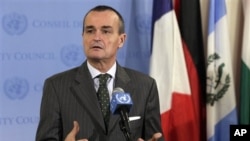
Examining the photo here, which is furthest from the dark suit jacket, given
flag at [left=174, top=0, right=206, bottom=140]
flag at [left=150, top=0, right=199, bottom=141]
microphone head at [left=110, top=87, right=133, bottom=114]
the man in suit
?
flag at [left=174, top=0, right=206, bottom=140]

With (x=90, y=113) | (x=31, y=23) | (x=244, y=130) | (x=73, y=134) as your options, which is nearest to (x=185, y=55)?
(x=244, y=130)

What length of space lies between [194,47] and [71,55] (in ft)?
3.02

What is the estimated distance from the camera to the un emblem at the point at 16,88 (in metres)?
Answer: 3.16

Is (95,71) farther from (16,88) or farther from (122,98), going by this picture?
(16,88)

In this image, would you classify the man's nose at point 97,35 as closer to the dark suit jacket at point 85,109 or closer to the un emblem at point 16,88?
the dark suit jacket at point 85,109

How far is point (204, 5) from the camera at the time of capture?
3443 millimetres

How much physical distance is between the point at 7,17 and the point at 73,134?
1.67 metres

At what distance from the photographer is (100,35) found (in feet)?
7.11

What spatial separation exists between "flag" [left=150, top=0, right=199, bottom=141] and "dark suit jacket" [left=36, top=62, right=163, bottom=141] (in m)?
0.94

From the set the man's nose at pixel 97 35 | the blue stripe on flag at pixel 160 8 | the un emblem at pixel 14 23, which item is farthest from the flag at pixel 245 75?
the un emblem at pixel 14 23

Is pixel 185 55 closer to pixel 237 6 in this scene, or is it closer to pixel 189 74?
pixel 189 74

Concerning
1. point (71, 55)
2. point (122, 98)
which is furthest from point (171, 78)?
point (122, 98)

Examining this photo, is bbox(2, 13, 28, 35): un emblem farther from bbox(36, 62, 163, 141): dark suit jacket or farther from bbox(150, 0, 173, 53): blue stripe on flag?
bbox(36, 62, 163, 141): dark suit jacket

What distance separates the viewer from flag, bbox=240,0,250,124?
3289 mm
